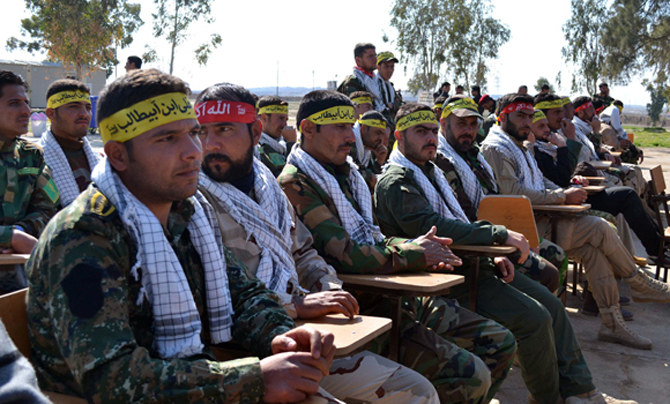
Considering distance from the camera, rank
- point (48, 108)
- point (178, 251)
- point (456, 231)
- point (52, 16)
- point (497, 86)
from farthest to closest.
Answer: point (497, 86)
point (52, 16)
point (48, 108)
point (456, 231)
point (178, 251)

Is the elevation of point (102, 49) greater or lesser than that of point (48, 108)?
greater

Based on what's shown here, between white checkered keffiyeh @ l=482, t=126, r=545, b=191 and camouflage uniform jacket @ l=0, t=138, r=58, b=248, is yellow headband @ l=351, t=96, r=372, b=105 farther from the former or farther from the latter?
camouflage uniform jacket @ l=0, t=138, r=58, b=248

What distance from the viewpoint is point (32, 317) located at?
1.58 metres

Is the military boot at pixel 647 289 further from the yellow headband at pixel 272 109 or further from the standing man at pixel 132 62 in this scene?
the standing man at pixel 132 62

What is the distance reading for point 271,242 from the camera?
2631 mm

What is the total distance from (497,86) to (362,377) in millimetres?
29464

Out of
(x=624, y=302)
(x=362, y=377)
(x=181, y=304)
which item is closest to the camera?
(x=181, y=304)

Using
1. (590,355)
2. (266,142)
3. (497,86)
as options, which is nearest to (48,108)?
(266,142)

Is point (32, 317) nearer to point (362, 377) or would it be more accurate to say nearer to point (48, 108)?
point (362, 377)

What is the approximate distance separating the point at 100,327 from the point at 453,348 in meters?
1.75

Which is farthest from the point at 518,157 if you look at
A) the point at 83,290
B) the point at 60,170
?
the point at 83,290

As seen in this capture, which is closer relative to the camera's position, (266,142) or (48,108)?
(48,108)

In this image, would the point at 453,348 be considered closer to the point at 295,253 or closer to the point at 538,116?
the point at 295,253

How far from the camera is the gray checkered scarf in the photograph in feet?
8.43
